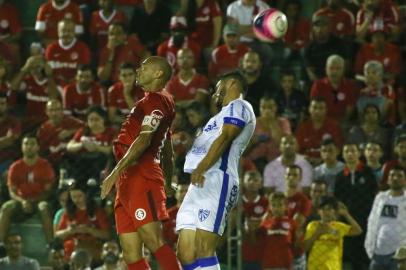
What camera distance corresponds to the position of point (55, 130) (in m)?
12.7

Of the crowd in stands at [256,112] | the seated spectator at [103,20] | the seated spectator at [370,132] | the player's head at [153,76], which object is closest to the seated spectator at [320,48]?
the crowd in stands at [256,112]

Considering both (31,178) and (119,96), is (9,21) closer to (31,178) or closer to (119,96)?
(119,96)

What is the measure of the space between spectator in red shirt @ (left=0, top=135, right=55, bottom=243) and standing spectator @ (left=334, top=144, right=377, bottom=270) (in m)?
2.94

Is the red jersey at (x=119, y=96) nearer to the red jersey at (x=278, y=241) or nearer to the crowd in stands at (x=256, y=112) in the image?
the crowd in stands at (x=256, y=112)

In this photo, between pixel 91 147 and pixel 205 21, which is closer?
pixel 91 147

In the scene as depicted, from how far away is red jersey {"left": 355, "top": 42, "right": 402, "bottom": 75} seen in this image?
44.6 feet

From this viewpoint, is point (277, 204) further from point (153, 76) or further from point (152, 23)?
point (152, 23)

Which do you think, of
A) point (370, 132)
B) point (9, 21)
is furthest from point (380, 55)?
point (9, 21)

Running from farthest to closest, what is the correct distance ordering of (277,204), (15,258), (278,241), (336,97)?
(336,97)
(15,258)
(277,204)
(278,241)

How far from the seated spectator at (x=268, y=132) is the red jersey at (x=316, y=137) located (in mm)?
203

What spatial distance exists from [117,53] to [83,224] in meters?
3.09

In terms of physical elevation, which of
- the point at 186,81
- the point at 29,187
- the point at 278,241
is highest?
the point at 186,81

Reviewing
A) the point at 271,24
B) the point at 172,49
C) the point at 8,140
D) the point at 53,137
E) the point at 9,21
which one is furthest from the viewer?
the point at 9,21

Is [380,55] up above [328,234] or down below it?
above
